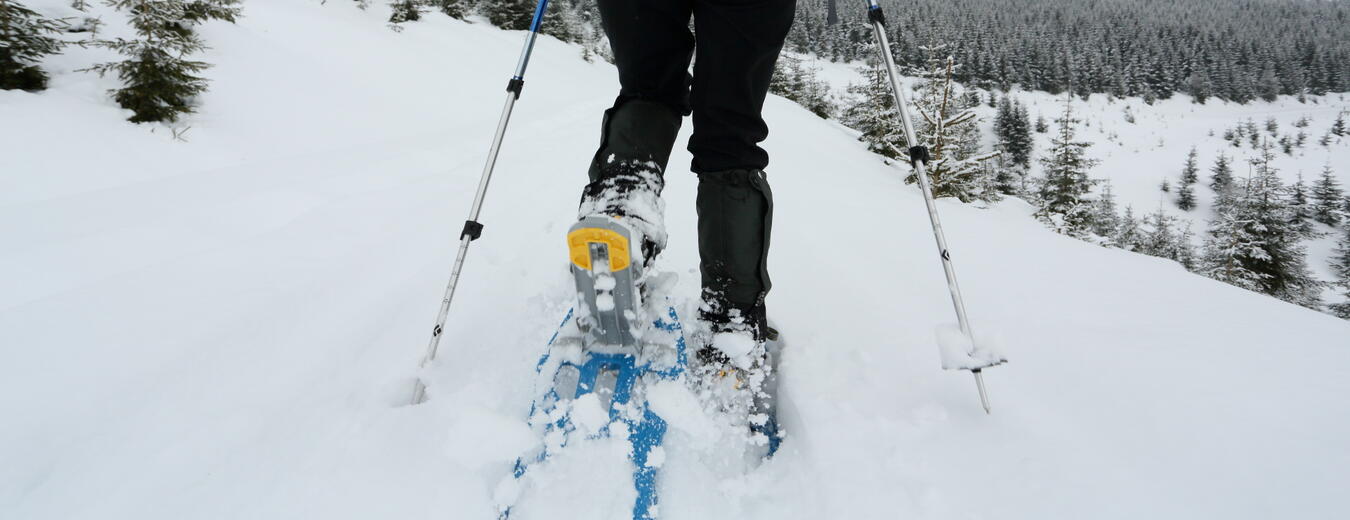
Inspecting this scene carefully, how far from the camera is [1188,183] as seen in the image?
119 ft

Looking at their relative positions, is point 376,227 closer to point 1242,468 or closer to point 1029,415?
point 1029,415

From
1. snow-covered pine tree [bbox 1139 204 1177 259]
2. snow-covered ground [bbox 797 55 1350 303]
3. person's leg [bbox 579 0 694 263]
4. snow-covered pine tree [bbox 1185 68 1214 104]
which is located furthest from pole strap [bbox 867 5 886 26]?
snow-covered pine tree [bbox 1185 68 1214 104]

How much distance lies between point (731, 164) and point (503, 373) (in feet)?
2.58

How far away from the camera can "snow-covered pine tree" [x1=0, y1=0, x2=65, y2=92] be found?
318 centimetres

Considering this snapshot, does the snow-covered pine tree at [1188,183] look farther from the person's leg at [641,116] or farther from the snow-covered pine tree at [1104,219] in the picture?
the person's leg at [641,116]

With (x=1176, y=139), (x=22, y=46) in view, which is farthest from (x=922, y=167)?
(x=1176, y=139)

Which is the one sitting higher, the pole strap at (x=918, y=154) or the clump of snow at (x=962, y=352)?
the pole strap at (x=918, y=154)

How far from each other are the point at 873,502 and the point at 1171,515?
0.50 m

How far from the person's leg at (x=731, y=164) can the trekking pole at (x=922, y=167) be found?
1.18 feet

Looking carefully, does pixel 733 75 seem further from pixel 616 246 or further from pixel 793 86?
pixel 793 86

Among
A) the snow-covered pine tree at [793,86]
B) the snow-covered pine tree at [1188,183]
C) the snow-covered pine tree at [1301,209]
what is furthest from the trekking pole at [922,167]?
the snow-covered pine tree at [1188,183]

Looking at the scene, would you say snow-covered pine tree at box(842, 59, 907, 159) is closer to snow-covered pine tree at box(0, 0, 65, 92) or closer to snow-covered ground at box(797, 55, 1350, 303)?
snow-covered pine tree at box(0, 0, 65, 92)

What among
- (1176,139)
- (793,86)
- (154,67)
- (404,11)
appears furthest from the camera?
(1176,139)

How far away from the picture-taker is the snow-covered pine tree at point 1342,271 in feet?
55.1
